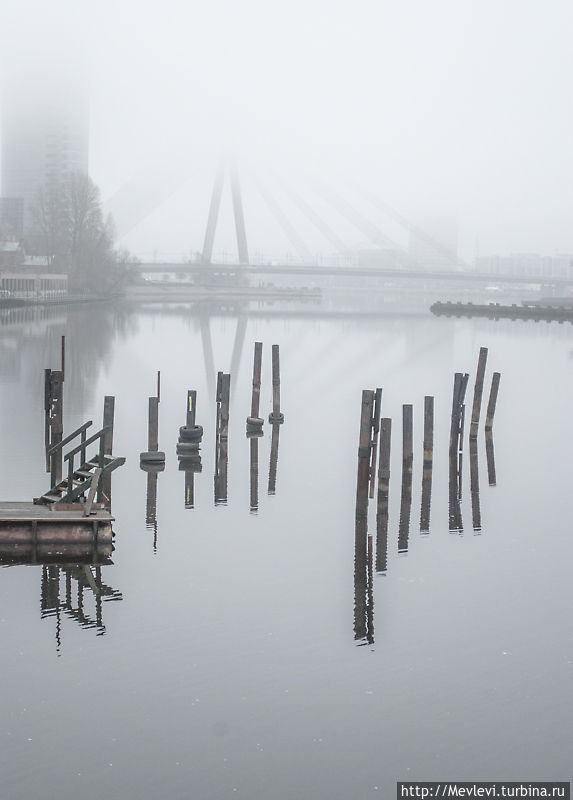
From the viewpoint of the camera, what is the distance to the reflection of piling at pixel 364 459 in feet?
58.1

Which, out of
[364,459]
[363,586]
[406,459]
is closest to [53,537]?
[363,586]

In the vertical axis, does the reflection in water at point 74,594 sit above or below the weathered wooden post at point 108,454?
below

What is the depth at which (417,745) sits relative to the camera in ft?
33.4

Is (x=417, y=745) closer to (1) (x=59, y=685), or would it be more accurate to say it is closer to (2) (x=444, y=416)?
(1) (x=59, y=685)

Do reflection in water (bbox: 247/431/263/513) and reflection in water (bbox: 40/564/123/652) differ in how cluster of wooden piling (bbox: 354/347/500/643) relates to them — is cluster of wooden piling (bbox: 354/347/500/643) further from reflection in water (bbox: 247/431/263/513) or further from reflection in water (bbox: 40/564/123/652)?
reflection in water (bbox: 40/564/123/652)

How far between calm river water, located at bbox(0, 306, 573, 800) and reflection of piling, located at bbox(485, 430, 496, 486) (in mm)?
175

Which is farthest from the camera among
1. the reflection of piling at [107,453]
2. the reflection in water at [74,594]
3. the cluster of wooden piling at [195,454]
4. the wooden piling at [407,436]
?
the cluster of wooden piling at [195,454]

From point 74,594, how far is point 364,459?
5741mm

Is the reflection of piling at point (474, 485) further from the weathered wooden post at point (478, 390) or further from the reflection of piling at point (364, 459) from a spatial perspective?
the reflection of piling at point (364, 459)

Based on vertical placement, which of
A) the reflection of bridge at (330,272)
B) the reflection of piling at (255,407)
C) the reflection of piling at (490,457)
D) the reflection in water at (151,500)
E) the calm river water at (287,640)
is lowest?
the calm river water at (287,640)

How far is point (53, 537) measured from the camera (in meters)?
15.0

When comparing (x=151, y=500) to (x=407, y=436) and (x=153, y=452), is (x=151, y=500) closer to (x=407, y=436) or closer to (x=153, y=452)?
(x=153, y=452)

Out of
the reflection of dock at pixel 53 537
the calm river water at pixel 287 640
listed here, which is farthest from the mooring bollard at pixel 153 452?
the reflection of dock at pixel 53 537

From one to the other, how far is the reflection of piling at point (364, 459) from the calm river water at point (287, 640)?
426mm
